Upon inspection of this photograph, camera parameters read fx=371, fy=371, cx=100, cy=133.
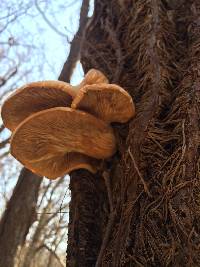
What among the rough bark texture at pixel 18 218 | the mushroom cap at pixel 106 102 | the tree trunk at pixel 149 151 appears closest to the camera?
the tree trunk at pixel 149 151

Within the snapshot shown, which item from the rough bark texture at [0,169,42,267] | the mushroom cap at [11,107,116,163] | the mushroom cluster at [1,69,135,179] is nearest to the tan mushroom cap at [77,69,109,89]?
the mushroom cluster at [1,69,135,179]

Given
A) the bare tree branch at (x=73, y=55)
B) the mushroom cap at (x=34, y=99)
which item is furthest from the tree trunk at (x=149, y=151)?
the bare tree branch at (x=73, y=55)

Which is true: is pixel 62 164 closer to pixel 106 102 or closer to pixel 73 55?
pixel 106 102

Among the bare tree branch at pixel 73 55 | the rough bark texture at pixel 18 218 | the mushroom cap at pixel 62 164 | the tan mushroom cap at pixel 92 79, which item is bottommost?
the rough bark texture at pixel 18 218

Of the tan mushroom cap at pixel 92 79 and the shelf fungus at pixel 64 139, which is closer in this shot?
the shelf fungus at pixel 64 139

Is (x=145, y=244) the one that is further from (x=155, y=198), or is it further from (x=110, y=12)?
(x=110, y=12)

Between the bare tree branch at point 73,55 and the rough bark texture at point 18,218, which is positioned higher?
the bare tree branch at point 73,55

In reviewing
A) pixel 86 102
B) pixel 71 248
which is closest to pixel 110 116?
pixel 86 102

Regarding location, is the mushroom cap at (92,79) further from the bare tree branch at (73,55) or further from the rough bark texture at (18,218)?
the bare tree branch at (73,55)
